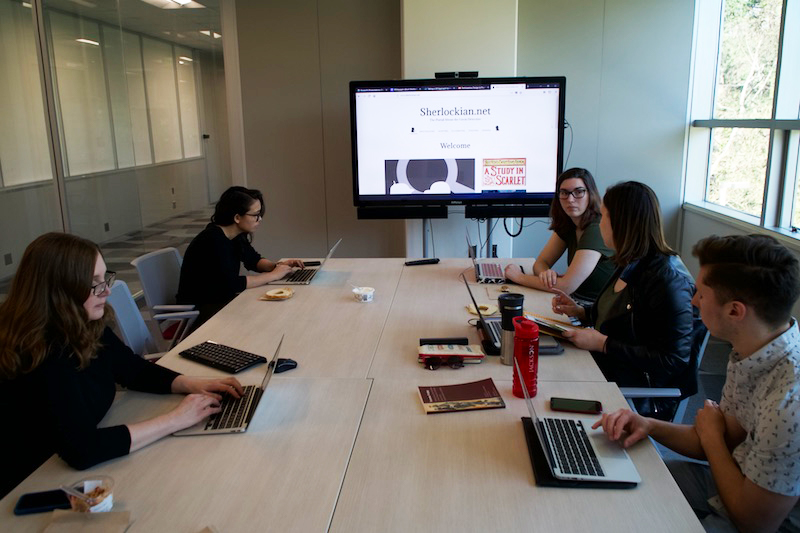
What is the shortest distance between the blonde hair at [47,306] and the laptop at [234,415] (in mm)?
350

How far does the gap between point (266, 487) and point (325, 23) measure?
179 inches

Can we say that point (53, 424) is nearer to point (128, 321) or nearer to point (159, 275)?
point (128, 321)

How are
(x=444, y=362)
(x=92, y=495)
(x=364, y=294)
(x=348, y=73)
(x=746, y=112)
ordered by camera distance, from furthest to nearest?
1. (x=348, y=73)
2. (x=746, y=112)
3. (x=364, y=294)
4. (x=444, y=362)
5. (x=92, y=495)

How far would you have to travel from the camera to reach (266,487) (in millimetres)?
1467

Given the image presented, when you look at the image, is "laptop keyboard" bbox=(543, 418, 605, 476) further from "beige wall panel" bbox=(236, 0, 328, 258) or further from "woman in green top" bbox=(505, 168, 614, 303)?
"beige wall panel" bbox=(236, 0, 328, 258)

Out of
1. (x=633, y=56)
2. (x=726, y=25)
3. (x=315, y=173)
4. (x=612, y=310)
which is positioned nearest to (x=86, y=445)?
(x=612, y=310)

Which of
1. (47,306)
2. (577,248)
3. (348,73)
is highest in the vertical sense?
(348,73)

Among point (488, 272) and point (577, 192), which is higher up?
point (577, 192)

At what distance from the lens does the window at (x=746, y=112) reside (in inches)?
154

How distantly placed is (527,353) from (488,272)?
5.21ft

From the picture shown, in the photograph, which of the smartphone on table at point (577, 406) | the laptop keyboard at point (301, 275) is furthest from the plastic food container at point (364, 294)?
the smartphone on table at point (577, 406)

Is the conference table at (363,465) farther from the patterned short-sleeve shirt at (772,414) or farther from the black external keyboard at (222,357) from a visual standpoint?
the patterned short-sleeve shirt at (772,414)

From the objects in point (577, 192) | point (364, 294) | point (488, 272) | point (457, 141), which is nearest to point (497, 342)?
point (364, 294)

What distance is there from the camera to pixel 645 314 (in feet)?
7.22
